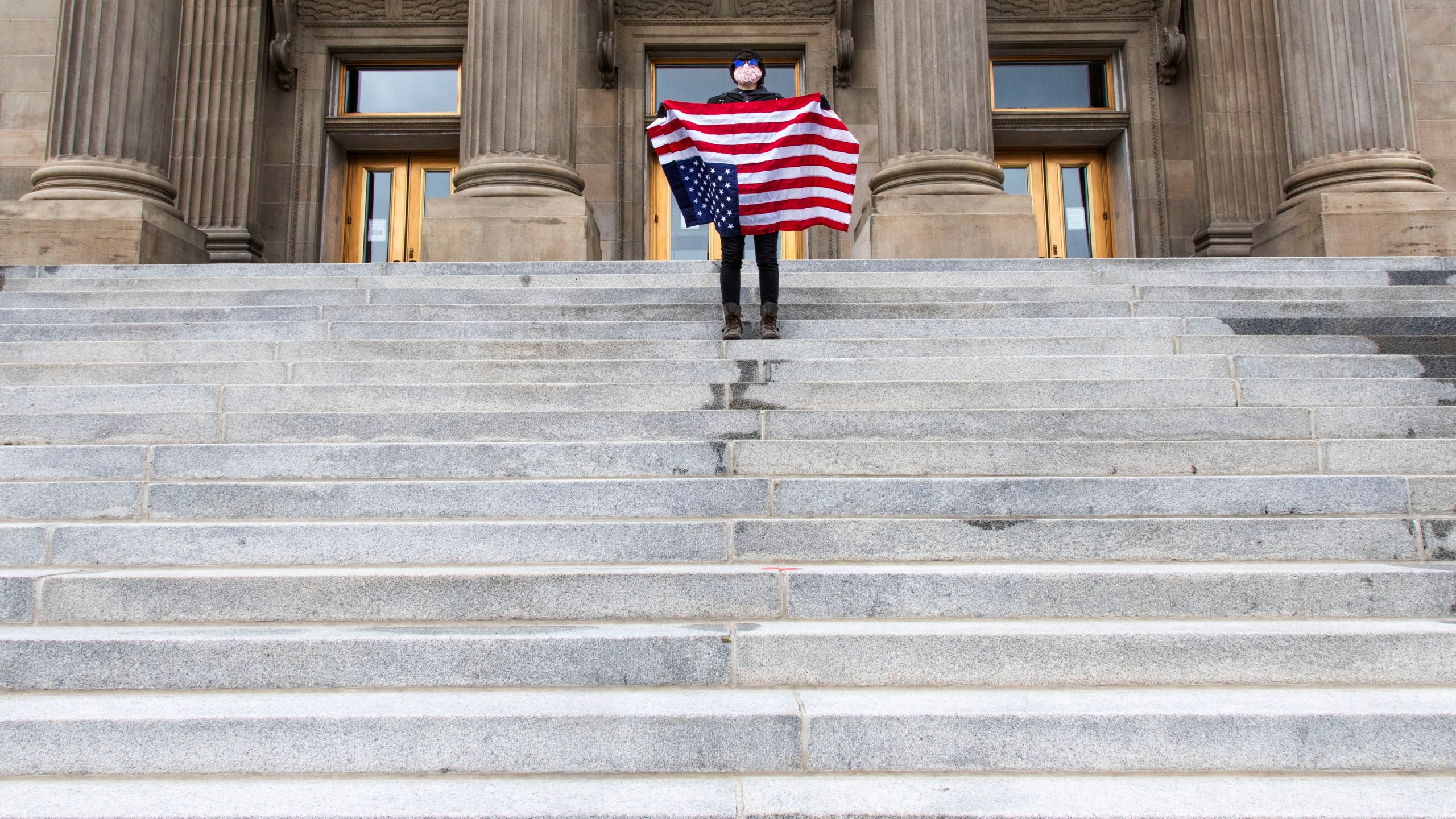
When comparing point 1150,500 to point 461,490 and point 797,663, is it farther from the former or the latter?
point 461,490

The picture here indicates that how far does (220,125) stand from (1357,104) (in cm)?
1475

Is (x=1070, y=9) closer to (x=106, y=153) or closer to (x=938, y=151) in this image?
(x=938, y=151)

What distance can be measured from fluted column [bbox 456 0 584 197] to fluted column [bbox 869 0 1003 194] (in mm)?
3561

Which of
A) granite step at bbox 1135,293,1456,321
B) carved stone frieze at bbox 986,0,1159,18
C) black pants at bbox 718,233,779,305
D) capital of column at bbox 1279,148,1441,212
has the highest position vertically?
carved stone frieze at bbox 986,0,1159,18

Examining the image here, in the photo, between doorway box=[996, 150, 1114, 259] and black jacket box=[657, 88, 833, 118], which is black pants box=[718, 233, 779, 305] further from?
doorway box=[996, 150, 1114, 259]

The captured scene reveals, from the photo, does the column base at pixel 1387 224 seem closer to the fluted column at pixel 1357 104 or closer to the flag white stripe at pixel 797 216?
the fluted column at pixel 1357 104

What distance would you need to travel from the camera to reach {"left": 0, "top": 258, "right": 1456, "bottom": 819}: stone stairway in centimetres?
268

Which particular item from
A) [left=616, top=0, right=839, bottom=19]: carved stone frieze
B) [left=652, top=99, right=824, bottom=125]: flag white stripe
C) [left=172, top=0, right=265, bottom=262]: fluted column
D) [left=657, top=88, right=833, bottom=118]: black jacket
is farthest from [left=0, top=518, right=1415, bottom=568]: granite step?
[left=616, top=0, right=839, bottom=19]: carved stone frieze

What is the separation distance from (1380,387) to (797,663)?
4.03m

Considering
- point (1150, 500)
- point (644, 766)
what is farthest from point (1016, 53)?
point (644, 766)

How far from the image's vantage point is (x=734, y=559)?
376 cm

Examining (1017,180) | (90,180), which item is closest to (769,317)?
(90,180)

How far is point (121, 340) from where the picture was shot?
19.4 feet

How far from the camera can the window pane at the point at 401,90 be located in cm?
1448
